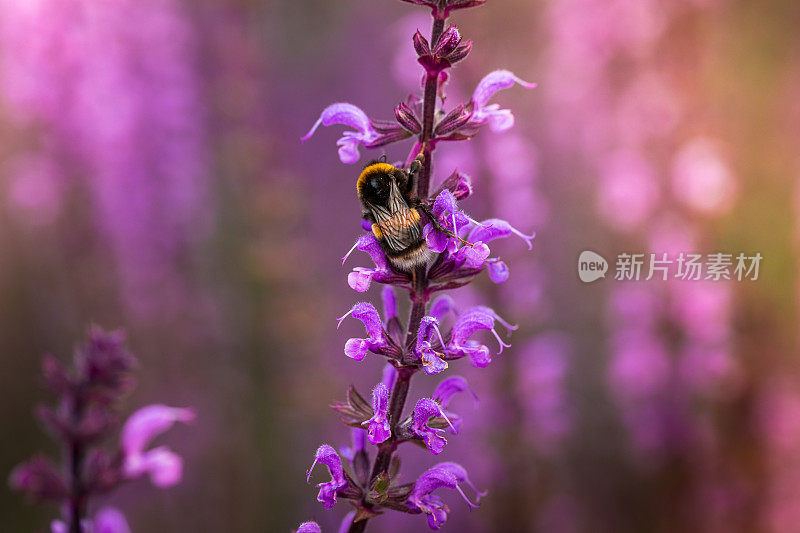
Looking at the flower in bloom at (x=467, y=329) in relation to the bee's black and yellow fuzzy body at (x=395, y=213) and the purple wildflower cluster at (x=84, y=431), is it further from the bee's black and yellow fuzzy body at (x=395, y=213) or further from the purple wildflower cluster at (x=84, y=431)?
the purple wildflower cluster at (x=84, y=431)

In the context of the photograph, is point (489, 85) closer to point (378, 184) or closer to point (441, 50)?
point (441, 50)

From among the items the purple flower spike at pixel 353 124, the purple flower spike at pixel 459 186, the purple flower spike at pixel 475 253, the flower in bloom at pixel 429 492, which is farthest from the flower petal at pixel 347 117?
the flower in bloom at pixel 429 492

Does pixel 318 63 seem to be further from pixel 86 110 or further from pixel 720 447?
pixel 720 447

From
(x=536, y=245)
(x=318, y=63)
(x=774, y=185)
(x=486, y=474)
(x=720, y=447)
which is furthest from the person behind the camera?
(x=318, y=63)

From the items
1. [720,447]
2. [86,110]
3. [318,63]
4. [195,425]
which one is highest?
[318,63]

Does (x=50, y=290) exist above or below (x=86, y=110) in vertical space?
below

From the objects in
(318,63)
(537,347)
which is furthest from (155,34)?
(537,347)

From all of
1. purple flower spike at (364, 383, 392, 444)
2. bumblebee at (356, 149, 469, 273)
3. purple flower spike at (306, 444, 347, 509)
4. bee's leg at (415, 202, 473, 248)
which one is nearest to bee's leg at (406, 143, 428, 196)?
bumblebee at (356, 149, 469, 273)

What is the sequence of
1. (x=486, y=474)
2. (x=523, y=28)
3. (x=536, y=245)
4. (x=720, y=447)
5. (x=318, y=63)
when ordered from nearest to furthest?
1. (x=486, y=474)
2. (x=720, y=447)
3. (x=536, y=245)
4. (x=523, y=28)
5. (x=318, y=63)
